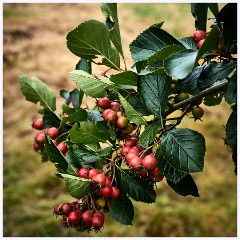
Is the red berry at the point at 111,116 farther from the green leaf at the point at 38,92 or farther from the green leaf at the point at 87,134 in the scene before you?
the green leaf at the point at 38,92

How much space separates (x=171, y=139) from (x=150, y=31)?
0.20 m

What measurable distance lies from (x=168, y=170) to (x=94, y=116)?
0.72 feet

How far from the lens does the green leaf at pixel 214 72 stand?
26.7 inches

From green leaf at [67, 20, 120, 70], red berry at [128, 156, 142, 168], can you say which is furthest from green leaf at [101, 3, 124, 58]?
red berry at [128, 156, 142, 168]

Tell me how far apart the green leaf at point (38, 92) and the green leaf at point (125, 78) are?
0.33 m

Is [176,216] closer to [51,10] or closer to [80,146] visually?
[80,146]

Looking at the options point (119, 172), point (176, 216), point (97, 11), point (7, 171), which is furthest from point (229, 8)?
point (97, 11)

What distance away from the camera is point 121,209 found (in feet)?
2.61

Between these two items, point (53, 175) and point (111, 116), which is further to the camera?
point (53, 175)

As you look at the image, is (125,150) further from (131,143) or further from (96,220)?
(96,220)

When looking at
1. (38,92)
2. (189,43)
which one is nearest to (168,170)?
(189,43)

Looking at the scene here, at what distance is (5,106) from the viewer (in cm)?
361

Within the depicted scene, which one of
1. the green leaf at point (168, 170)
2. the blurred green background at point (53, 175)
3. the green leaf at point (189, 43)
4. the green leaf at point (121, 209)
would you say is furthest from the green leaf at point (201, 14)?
the blurred green background at point (53, 175)

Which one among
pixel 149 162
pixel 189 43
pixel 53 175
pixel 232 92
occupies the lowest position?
pixel 53 175
